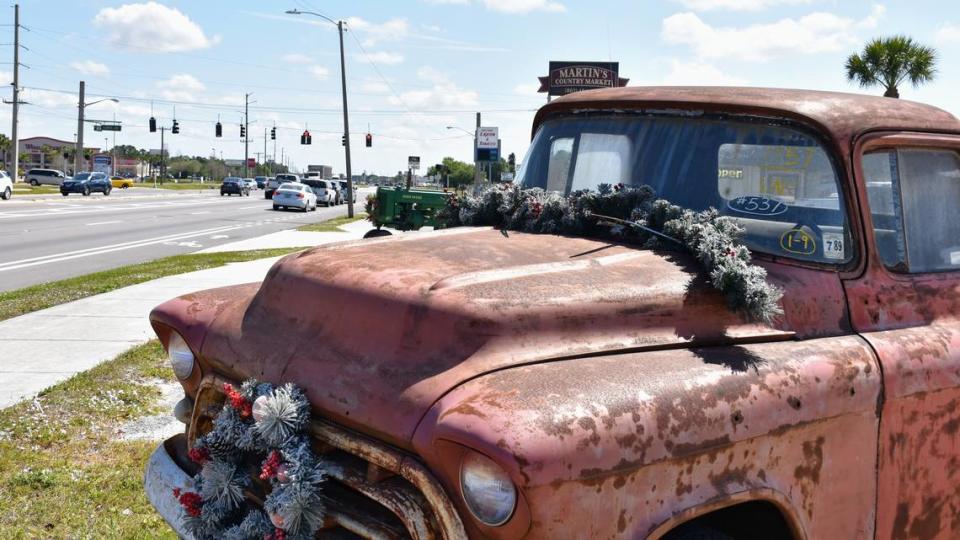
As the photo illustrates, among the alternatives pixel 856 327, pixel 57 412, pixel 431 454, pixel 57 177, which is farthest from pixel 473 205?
pixel 57 177

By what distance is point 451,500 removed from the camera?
6.65ft

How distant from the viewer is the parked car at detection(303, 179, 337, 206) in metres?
53.0

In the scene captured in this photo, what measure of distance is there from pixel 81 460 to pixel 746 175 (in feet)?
13.0

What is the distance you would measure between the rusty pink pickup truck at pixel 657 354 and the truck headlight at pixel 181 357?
0.04 feet

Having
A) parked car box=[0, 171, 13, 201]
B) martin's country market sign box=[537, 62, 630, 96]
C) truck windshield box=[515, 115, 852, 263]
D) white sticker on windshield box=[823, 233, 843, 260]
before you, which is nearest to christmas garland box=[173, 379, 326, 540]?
truck windshield box=[515, 115, 852, 263]

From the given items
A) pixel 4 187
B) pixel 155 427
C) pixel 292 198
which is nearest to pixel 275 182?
pixel 292 198

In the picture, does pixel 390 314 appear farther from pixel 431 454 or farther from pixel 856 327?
pixel 856 327

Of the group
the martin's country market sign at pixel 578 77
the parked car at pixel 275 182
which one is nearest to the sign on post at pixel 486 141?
the martin's country market sign at pixel 578 77

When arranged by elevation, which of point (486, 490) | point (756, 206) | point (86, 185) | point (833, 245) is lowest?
point (486, 490)

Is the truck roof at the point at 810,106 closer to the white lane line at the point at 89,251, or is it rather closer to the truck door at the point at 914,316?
the truck door at the point at 914,316

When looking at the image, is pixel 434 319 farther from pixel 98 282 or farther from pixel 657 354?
pixel 98 282

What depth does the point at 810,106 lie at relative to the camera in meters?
3.21

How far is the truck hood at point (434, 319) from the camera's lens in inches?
92.1

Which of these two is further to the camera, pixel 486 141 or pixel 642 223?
pixel 486 141
